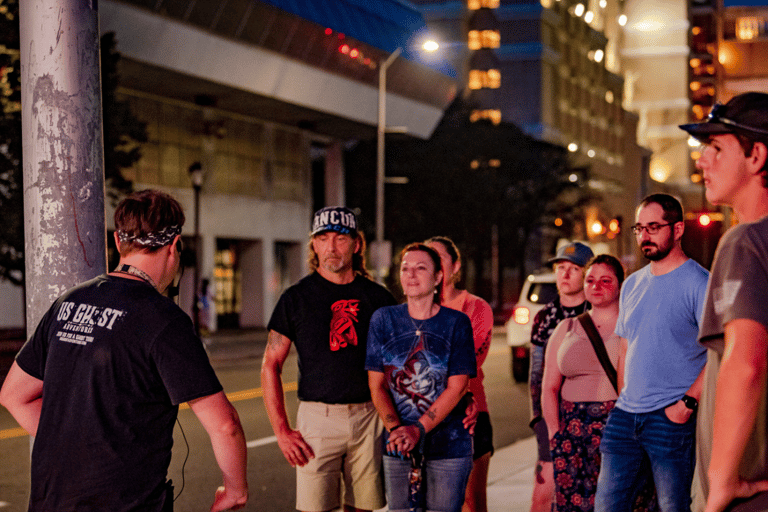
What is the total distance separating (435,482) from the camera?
16.2 ft

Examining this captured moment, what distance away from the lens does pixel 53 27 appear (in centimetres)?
414

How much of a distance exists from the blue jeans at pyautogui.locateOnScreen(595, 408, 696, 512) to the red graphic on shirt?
142 centimetres

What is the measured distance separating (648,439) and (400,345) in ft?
4.21

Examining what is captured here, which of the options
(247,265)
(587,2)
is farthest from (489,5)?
Answer: (247,265)

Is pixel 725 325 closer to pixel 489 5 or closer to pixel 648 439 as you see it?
pixel 648 439

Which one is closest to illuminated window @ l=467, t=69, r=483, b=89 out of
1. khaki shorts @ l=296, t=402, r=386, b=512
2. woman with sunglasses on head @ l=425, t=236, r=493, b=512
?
woman with sunglasses on head @ l=425, t=236, r=493, b=512

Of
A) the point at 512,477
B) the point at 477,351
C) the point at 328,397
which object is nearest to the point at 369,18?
the point at 512,477

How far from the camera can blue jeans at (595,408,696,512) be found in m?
4.71

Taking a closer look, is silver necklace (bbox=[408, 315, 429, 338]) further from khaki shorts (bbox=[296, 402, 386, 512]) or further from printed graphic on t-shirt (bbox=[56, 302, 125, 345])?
printed graphic on t-shirt (bbox=[56, 302, 125, 345])

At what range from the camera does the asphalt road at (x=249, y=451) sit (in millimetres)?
8398

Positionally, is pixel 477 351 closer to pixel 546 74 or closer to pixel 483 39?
pixel 546 74

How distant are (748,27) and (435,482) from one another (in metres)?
142

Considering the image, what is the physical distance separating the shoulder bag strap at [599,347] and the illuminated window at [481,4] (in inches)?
3122

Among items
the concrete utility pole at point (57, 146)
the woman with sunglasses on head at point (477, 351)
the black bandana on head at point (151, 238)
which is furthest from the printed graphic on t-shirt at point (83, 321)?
the woman with sunglasses on head at point (477, 351)
